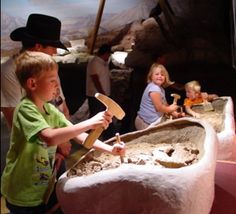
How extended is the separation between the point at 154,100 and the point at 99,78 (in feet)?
0.48

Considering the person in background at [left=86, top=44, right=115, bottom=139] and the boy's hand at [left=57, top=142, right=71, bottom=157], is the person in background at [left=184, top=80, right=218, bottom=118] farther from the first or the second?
the boy's hand at [left=57, top=142, right=71, bottom=157]

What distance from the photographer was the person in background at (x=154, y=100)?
3.14ft

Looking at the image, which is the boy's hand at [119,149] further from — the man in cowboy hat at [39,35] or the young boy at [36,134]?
the man in cowboy hat at [39,35]

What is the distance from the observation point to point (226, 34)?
97cm

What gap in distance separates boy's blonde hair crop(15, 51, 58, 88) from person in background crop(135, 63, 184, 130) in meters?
0.23

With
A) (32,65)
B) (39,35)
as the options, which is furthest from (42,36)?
(32,65)

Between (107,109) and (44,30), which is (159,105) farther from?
(44,30)

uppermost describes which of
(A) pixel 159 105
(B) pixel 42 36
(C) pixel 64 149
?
(B) pixel 42 36

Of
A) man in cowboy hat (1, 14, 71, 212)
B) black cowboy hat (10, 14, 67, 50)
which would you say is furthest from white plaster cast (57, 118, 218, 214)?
black cowboy hat (10, 14, 67, 50)

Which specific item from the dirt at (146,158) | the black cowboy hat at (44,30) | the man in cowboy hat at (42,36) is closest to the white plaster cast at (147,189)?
the dirt at (146,158)

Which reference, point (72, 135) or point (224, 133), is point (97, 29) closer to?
point (72, 135)

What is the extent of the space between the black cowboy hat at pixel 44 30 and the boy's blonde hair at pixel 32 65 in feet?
0.26

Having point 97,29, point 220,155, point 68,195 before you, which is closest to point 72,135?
point 68,195

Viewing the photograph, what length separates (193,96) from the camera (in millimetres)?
967
